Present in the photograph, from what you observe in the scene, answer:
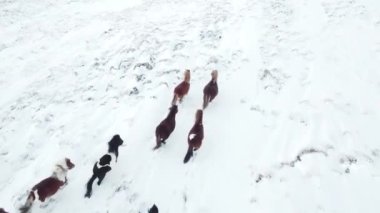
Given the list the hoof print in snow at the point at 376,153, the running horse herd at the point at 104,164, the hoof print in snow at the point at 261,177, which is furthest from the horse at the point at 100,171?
the hoof print in snow at the point at 376,153

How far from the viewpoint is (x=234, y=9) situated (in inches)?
552

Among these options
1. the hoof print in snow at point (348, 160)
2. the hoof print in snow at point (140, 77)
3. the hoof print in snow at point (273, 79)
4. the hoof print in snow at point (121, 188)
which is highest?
the hoof print in snow at point (121, 188)

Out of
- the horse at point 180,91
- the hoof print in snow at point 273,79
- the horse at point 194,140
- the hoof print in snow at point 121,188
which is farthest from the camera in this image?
the hoof print in snow at point 273,79

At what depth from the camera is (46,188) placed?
6.59 meters

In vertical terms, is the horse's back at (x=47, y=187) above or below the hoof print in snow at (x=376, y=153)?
above

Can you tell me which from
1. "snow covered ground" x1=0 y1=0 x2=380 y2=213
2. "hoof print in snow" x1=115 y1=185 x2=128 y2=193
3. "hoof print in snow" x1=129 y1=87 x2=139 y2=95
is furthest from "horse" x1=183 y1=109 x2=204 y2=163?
"hoof print in snow" x1=129 y1=87 x2=139 y2=95

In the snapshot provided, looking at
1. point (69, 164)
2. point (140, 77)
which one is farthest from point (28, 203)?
point (140, 77)

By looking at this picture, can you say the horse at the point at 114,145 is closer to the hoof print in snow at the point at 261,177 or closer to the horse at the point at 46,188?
the horse at the point at 46,188

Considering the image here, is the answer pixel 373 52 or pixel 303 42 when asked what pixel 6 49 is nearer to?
pixel 303 42

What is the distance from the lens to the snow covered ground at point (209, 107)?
681 centimetres

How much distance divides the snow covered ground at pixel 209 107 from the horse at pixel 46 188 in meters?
0.21

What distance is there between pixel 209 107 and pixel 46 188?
384cm

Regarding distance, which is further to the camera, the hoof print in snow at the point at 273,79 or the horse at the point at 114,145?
the hoof print in snow at the point at 273,79

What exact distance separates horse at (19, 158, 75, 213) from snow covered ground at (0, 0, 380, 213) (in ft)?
0.70
